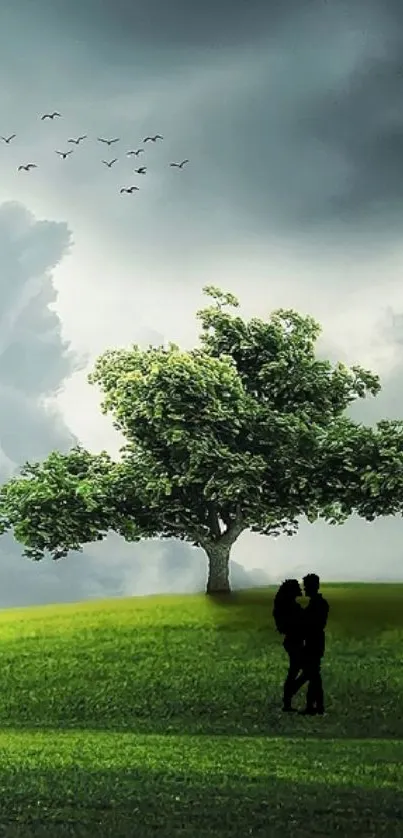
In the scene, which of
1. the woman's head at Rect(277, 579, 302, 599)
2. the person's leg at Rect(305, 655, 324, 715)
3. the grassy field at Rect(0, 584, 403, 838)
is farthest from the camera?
the person's leg at Rect(305, 655, 324, 715)

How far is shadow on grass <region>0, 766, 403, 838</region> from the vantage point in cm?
564

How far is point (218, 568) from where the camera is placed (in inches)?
495

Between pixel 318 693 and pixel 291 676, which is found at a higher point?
pixel 291 676

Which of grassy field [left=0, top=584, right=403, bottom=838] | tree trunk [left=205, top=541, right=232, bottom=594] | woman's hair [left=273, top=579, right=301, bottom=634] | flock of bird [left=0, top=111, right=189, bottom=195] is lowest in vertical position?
grassy field [left=0, top=584, right=403, bottom=838]

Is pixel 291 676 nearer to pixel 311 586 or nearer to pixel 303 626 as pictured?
pixel 303 626

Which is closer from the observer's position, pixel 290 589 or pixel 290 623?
pixel 290 589

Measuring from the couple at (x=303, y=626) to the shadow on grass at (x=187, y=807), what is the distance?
2.26 meters

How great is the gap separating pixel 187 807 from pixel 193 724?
4.34 metres

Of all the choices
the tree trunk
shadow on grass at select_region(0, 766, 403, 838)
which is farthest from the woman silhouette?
the tree trunk

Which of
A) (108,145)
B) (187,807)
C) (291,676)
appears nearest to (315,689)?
(291,676)

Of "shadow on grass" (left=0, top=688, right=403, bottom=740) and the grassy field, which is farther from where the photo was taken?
"shadow on grass" (left=0, top=688, right=403, bottom=740)

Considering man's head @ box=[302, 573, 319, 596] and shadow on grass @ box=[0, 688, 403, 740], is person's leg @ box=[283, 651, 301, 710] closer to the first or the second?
shadow on grass @ box=[0, 688, 403, 740]

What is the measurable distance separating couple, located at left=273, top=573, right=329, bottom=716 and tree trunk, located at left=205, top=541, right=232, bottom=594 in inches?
113

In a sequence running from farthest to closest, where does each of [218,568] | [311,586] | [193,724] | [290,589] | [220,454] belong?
[218,568]
[220,454]
[193,724]
[311,586]
[290,589]
